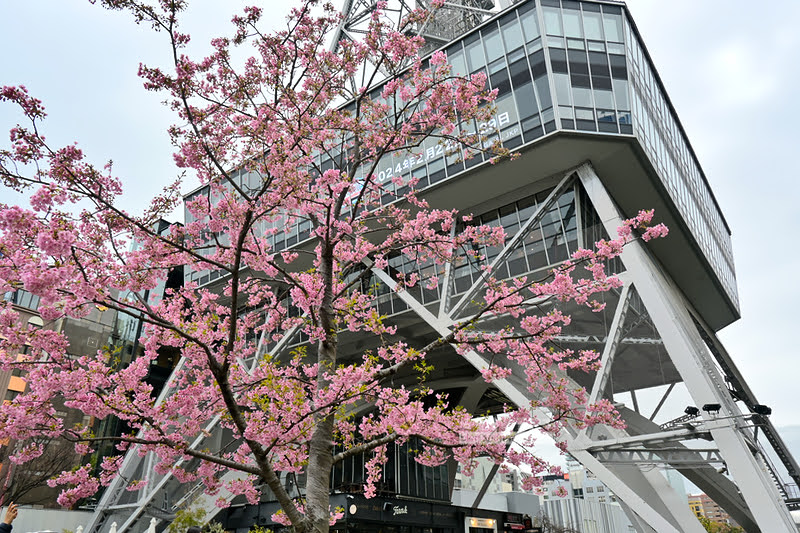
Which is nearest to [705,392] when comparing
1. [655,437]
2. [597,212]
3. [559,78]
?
[655,437]

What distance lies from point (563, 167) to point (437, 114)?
11.2m

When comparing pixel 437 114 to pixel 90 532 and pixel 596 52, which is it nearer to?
pixel 596 52

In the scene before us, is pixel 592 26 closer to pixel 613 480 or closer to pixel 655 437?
pixel 655 437

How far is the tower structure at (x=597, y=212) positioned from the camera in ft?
48.6

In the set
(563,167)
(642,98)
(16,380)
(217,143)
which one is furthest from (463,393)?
(16,380)

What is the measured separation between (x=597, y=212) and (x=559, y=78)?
5105mm

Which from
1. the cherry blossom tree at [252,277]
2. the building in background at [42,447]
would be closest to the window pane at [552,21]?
the cherry blossom tree at [252,277]

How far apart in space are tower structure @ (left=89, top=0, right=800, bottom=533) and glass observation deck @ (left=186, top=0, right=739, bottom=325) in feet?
0.17

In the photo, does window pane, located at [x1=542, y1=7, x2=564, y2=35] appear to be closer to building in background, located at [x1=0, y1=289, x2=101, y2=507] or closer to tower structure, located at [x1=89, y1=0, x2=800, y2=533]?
tower structure, located at [x1=89, y1=0, x2=800, y2=533]

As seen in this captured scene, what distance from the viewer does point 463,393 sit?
3247 centimetres

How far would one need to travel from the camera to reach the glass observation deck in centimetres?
1803

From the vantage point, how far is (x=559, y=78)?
60.3 feet

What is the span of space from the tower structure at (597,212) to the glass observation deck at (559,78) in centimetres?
5

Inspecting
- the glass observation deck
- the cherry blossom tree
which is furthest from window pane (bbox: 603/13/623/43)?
the cherry blossom tree
